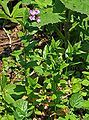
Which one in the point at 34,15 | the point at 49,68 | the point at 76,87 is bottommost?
the point at 76,87

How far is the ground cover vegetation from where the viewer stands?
232 centimetres

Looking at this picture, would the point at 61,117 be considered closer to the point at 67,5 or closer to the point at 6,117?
the point at 6,117

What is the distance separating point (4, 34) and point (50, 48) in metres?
0.76

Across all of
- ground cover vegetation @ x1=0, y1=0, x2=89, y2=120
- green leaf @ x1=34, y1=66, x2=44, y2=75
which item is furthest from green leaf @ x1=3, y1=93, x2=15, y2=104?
green leaf @ x1=34, y1=66, x2=44, y2=75

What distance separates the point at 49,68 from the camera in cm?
249

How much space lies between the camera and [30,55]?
2.52 m

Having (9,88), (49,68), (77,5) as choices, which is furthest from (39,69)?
(77,5)

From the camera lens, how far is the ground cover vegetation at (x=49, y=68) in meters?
2.32

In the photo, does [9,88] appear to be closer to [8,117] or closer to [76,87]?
[8,117]

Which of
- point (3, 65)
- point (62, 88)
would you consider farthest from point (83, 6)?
point (3, 65)

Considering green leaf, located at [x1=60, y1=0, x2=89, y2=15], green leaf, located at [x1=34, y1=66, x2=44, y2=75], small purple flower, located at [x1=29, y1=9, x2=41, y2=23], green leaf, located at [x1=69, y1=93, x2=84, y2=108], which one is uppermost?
green leaf, located at [x1=60, y1=0, x2=89, y2=15]

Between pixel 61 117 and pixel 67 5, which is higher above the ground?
pixel 67 5

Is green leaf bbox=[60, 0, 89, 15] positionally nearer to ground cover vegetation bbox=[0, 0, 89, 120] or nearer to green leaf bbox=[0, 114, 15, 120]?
ground cover vegetation bbox=[0, 0, 89, 120]

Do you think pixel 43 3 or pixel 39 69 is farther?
pixel 43 3
